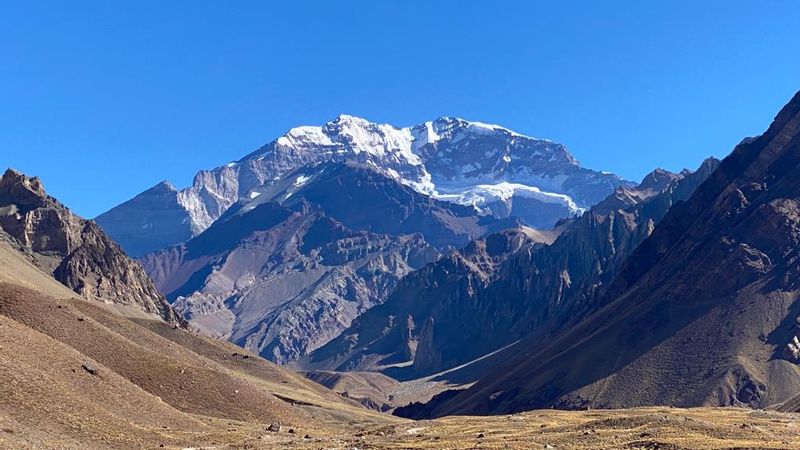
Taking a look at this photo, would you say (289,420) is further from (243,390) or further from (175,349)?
(175,349)

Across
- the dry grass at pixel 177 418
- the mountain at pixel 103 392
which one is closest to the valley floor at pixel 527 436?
the dry grass at pixel 177 418

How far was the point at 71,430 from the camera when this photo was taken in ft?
273

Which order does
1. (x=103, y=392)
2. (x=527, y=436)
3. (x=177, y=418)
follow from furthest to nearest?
(x=177, y=418) < (x=103, y=392) < (x=527, y=436)

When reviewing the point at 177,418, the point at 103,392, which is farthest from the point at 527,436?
the point at 103,392

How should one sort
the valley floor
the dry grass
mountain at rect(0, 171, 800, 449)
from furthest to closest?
mountain at rect(0, 171, 800, 449)
the dry grass
the valley floor

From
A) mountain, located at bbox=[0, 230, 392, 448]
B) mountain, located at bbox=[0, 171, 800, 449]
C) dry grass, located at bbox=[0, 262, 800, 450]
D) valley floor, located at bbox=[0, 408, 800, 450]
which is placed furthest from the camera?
mountain, located at bbox=[0, 230, 392, 448]

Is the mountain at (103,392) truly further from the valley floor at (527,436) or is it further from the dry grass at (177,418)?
the valley floor at (527,436)

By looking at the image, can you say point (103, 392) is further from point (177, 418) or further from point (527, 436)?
point (527, 436)

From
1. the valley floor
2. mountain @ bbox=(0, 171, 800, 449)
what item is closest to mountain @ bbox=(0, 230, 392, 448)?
mountain @ bbox=(0, 171, 800, 449)

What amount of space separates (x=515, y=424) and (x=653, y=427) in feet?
78.3

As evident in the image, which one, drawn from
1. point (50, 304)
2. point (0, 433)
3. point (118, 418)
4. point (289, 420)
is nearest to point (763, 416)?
point (289, 420)

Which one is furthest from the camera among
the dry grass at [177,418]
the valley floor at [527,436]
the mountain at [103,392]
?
the mountain at [103,392]

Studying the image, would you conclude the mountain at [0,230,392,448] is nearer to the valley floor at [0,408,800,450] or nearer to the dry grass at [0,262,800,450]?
the dry grass at [0,262,800,450]

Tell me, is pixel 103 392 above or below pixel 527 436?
above
